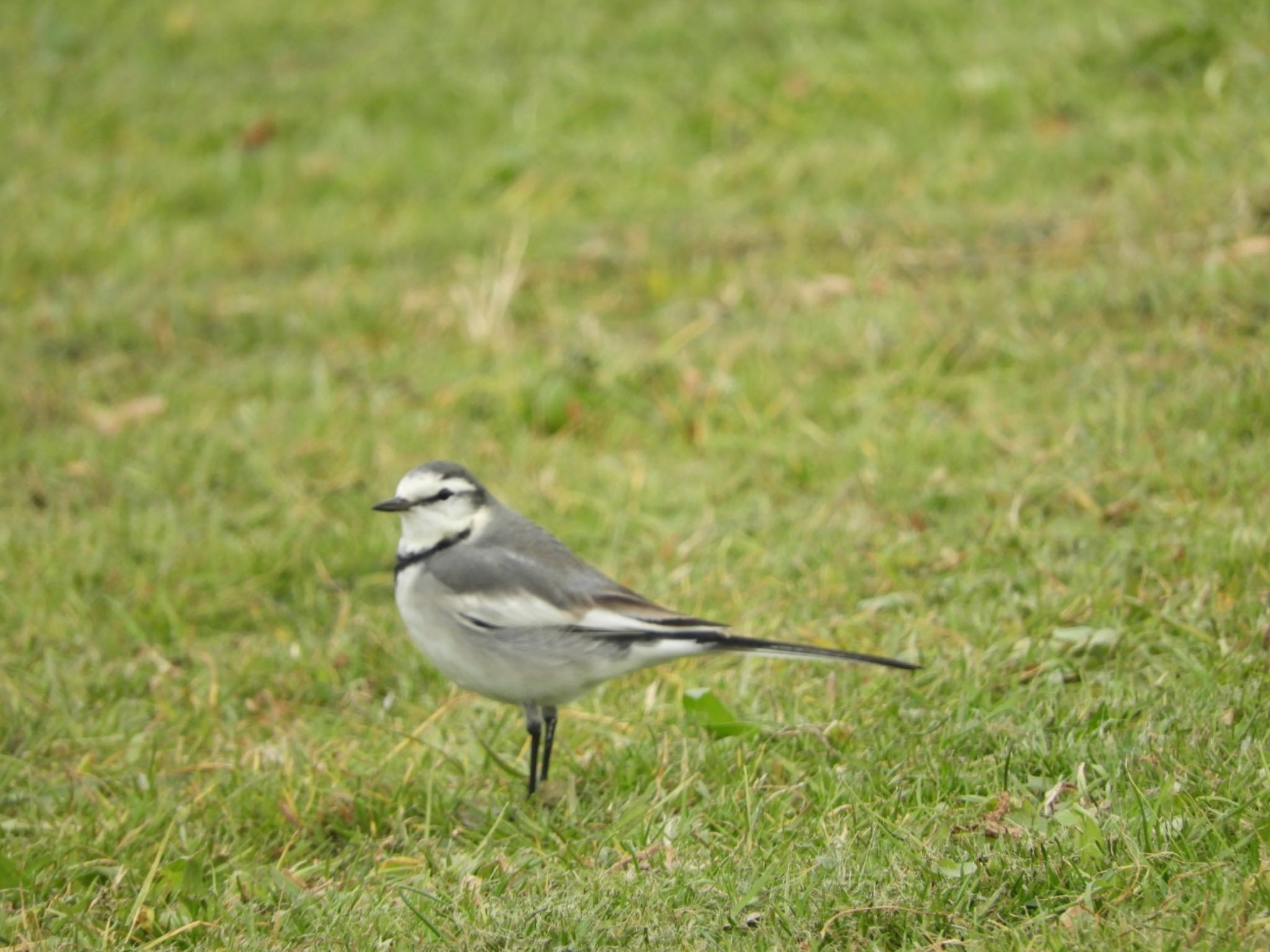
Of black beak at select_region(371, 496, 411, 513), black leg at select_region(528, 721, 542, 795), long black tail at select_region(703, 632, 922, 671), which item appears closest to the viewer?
long black tail at select_region(703, 632, 922, 671)

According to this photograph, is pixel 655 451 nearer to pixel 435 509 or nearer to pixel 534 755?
pixel 435 509

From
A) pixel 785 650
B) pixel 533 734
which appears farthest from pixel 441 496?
pixel 785 650

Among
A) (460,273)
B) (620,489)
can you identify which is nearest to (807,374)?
(620,489)

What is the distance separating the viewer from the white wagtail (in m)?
4.16

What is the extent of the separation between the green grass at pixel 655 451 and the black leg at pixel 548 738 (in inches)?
3.3

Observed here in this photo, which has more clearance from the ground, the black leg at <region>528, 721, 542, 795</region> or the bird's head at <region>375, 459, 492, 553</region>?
the bird's head at <region>375, 459, 492, 553</region>

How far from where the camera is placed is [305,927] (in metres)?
3.43

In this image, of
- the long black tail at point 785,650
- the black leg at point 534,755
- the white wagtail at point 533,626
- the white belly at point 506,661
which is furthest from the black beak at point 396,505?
the long black tail at point 785,650

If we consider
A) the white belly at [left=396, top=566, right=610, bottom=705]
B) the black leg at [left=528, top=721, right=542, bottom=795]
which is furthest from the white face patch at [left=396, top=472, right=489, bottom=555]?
the black leg at [left=528, top=721, right=542, bottom=795]

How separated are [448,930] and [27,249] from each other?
6740mm

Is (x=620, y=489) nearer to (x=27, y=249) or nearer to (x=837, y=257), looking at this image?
(x=837, y=257)

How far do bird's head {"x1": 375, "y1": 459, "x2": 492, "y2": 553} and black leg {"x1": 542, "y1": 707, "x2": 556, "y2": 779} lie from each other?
25.3 inches

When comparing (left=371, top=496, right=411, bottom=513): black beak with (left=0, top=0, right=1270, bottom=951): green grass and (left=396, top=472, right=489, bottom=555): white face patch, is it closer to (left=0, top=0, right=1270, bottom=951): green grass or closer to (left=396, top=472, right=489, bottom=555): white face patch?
(left=396, top=472, right=489, bottom=555): white face patch

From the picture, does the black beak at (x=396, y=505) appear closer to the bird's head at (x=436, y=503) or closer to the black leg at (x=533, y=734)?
the bird's head at (x=436, y=503)
